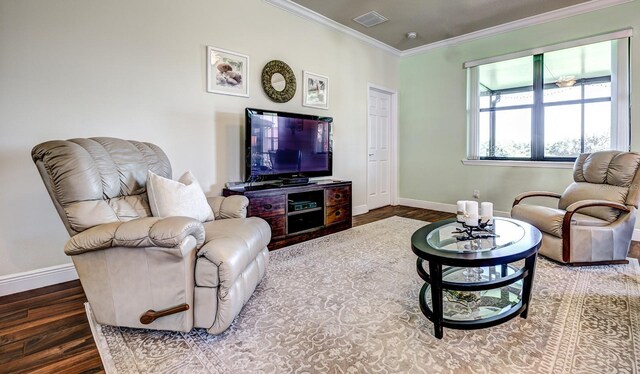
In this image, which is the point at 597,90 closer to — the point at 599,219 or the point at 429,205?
the point at 599,219

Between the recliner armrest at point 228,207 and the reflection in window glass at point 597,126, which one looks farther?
the reflection in window glass at point 597,126

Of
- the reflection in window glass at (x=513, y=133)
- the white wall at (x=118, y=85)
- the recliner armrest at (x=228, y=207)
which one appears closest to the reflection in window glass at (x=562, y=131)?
the reflection in window glass at (x=513, y=133)

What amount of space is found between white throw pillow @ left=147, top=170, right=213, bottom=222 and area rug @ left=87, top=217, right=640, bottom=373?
0.68 metres

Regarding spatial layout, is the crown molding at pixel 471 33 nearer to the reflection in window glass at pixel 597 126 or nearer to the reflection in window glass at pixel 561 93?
the reflection in window glass at pixel 561 93

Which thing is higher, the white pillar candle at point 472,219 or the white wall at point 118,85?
the white wall at point 118,85

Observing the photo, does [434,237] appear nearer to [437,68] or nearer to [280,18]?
[280,18]

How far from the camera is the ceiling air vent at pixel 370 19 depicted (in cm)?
396

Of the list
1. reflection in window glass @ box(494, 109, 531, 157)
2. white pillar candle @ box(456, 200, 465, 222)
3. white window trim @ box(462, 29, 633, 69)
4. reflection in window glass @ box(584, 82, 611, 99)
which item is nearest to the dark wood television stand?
white pillar candle @ box(456, 200, 465, 222)

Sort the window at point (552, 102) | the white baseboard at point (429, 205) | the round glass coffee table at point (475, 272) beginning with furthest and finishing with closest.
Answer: the white baseboard at point (429, 205) < the window at point (552, 102) < the round glass coffee table at point (475, 272)

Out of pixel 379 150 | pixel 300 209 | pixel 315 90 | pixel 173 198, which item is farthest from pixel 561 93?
pixel 173 198

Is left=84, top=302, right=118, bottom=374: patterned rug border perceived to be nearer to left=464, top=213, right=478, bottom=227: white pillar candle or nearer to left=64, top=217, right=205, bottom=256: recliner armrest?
left=64, top=217, right=205, bottom=256: recliner armrest

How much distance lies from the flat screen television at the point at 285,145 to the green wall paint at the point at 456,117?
84.8 inches

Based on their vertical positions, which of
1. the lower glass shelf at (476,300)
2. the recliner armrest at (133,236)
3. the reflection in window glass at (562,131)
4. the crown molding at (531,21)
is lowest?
the lower glass shelf at (476,300)

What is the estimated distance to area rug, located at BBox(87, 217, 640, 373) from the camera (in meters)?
1.42
